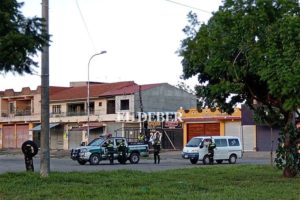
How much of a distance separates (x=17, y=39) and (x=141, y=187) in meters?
5.20

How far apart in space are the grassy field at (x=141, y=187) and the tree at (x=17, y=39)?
126 inches

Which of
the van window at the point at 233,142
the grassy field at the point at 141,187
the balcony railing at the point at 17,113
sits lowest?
the grassy field at the point at 141,187

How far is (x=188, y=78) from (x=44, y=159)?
5397 millimetres

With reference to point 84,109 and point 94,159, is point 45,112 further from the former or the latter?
point 84,109

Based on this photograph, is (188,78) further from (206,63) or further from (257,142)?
(257,142)

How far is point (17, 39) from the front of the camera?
14.7 metres

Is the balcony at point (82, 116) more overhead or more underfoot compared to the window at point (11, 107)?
more underfoot

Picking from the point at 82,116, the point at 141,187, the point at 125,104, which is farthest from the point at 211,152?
the point at 82,116

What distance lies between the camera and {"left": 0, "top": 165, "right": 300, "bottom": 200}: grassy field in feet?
47.9

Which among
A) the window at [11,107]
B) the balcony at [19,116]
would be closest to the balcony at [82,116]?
the balcony at [19,116]

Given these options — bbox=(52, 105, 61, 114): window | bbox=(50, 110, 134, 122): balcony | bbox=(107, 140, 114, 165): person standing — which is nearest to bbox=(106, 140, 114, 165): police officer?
bbox=(107, 140, 114, 165): person standing

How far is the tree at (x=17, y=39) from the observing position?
48.0ft

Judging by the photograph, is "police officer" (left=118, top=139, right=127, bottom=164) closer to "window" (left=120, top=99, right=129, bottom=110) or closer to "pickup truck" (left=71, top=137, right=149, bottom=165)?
"pickup truck" (left=71, top=137, right=149, bottom=165)

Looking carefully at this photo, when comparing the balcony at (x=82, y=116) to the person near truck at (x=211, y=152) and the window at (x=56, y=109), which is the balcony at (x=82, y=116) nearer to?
the window at (x=56, y=109)
